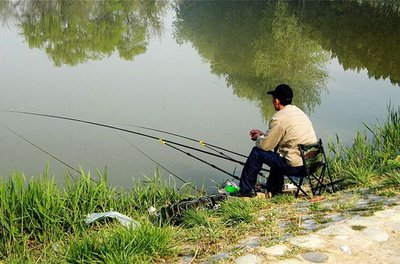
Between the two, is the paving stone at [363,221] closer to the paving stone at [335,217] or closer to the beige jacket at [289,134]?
the paving stone at [335,217]

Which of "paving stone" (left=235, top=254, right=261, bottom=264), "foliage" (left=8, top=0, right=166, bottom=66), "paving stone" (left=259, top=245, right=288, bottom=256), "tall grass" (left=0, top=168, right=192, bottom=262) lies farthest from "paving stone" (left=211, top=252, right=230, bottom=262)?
"foliage" (left=8, top=0, right=166, bottom=66)

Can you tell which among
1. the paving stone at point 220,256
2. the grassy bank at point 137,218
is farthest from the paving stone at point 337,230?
the paving stone at point 220,256

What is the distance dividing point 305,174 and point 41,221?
9.04 ft

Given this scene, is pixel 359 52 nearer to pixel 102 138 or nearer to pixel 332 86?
pixel 332 86

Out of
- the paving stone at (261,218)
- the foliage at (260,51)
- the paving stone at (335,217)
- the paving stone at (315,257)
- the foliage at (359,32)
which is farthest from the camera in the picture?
the foliage at (359,32)

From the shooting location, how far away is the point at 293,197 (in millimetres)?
5195

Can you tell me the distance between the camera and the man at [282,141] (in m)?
5.01

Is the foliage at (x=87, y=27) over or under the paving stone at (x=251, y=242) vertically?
over

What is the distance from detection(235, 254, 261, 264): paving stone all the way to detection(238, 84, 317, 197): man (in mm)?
2090

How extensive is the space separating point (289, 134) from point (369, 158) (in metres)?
1.72

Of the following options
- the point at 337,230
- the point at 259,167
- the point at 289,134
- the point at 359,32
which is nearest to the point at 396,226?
the point at 337,230

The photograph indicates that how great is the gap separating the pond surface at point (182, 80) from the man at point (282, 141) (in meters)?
2.32

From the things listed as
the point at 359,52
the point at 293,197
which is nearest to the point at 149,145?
the point at 293,197

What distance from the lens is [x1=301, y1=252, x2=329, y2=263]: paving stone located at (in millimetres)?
3054
